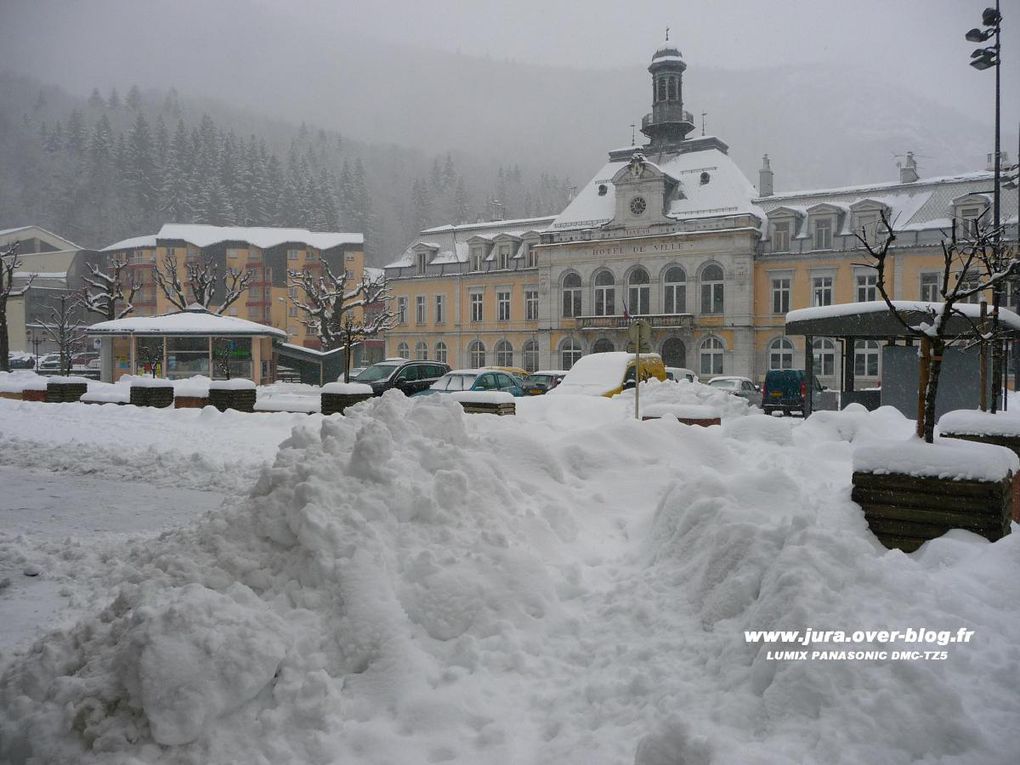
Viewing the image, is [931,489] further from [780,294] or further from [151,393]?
[780,294]

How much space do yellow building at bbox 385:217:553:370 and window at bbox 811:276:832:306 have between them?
18528 millimetres

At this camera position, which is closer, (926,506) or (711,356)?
(926,506)

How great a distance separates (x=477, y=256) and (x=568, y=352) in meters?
11.5

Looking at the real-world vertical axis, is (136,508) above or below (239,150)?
below

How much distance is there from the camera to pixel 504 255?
175 ft

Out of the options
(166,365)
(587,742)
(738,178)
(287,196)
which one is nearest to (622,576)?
(587,742)

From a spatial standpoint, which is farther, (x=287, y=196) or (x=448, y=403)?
(x=287, y=196)

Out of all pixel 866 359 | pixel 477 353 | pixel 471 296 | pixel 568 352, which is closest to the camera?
pixel 866 359

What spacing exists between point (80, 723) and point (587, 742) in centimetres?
258

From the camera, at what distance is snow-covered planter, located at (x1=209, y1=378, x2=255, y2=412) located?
735 inches

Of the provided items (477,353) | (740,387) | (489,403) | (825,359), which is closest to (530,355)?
(477,353)

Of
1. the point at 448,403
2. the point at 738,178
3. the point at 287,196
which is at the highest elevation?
the point at 287,196

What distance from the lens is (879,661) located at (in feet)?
11.1

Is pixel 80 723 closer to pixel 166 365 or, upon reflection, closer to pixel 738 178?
pixel 166 365
